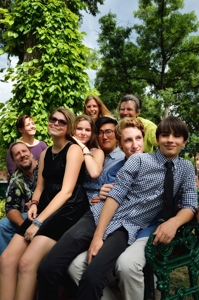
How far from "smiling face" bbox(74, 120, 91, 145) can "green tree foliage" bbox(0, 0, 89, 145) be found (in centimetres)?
286

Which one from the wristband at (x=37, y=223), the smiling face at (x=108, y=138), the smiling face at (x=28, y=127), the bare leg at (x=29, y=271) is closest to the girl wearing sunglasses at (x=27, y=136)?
the smiling face at (x=28, y=127)

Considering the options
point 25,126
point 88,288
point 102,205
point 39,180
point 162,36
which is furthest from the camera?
point 162,36

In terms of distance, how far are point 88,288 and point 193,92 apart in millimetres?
17461

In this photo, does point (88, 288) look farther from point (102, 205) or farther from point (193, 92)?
point (193, 92)

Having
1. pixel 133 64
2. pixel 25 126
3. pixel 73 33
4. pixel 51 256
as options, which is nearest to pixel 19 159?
pixel 25 126

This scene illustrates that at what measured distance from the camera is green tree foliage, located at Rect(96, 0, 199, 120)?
57.1ft

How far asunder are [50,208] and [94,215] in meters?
0.38

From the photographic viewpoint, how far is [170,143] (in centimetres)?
237

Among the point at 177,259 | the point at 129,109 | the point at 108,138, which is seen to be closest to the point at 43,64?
the point at 129,109

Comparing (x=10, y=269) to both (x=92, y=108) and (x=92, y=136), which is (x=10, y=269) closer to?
(x=92, y=136)

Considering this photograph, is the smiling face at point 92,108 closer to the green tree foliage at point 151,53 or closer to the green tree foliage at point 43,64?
the green tree foliage at point 43,64

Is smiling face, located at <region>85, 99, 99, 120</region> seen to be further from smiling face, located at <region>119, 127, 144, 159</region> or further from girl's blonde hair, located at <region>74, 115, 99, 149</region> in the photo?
smiling face, located at <region>119, 127, 144, 159</region>

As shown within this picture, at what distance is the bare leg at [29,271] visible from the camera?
2.25 m

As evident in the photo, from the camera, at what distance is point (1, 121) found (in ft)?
20.2
